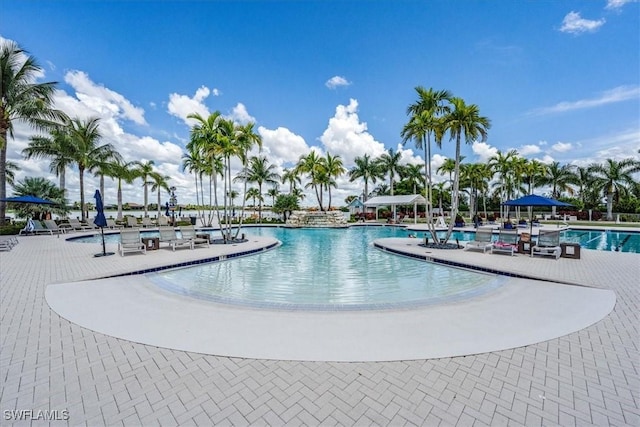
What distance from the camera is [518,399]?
2.55 m

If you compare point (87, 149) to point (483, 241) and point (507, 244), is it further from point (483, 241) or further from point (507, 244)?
point (507, 244)

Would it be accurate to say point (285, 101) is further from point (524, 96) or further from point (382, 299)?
point (382, 299)

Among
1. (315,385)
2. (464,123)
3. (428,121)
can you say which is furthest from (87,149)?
(315,385)

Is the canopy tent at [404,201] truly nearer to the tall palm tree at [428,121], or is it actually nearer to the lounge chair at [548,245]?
the tall palm tree at [428,121]

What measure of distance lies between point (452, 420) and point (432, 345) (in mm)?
1369

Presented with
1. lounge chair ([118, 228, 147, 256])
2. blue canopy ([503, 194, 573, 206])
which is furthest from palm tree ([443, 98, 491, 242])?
lounge chair ([118, 228, 147, 256])

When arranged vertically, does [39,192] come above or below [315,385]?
above

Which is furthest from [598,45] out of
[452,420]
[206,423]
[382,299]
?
[206,423]

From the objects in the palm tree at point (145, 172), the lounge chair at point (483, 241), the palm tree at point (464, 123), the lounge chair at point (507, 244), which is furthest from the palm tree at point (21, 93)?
the lounge chair at point (507, 244)

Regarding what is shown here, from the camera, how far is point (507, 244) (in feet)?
37.0

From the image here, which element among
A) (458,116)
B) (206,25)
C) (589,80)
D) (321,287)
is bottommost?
(321,287)

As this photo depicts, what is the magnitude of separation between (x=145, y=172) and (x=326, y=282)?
1189 inches

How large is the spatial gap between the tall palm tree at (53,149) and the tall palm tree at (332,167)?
862 inches

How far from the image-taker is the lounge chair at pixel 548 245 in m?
10.2
